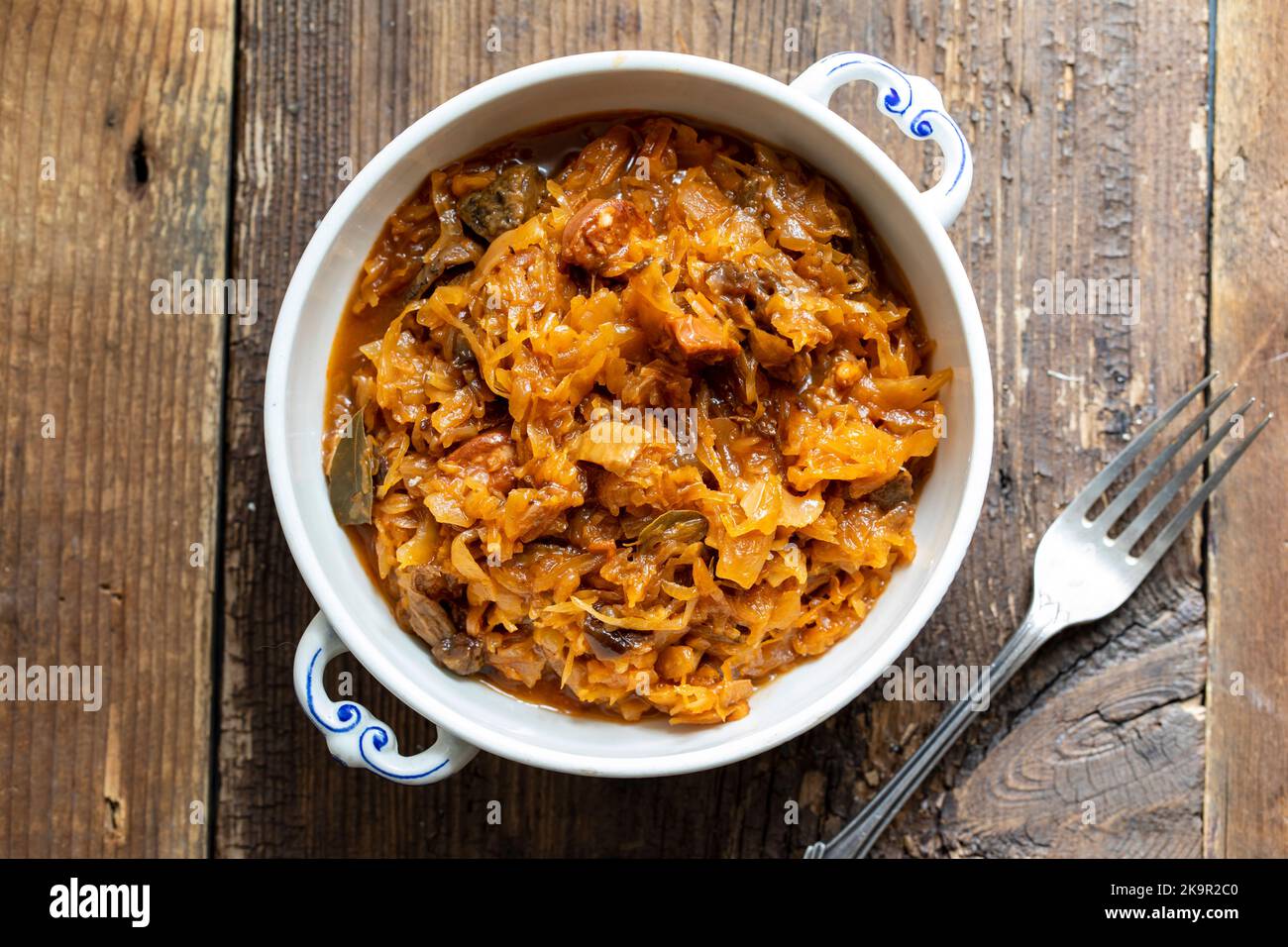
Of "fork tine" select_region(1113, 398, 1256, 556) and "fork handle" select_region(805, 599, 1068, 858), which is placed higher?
"fork tine" select_region(1113, 398, 1256, 556)

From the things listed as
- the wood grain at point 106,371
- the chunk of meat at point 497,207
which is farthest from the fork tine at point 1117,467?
the wood grain at point 106,371

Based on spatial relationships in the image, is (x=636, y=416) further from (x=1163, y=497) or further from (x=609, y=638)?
(x=1163, y=497)

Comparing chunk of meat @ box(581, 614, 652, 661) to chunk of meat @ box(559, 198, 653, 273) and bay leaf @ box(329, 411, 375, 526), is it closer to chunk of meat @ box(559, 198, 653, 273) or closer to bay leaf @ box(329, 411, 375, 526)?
bay leaf @ box(329, 411, 375, 526)

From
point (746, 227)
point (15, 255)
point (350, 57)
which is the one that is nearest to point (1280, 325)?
point (746, 227)

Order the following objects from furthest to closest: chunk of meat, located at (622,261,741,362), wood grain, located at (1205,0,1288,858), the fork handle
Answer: wood grain, located at (1205,0,1288,858)
the fork handle
chunk of meat, located at (622,261,741,362)

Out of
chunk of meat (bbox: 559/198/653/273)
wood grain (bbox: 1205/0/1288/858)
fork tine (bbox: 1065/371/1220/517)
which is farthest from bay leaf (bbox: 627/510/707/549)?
wood grain (bbox: 1205/0/1288/858)

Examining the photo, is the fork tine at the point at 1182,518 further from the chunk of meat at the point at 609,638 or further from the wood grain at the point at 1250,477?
the chunk of meat at the point at 609,638
